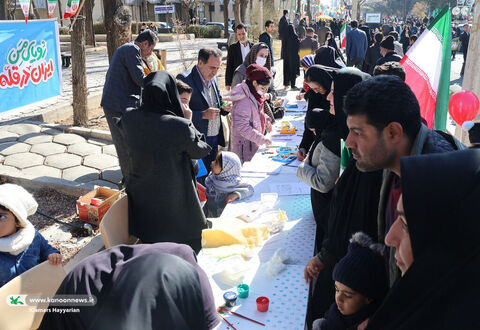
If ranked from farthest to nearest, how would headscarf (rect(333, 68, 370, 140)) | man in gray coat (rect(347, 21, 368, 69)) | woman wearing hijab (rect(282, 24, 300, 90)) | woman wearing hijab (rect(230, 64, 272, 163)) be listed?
1. man in gray coat (rect(347, 21, 368, 69))
2. woman wearing hijab (rect(282, 24, 300, 90))
3. woman wearing hijab (rect(230, 64, 272, 163))
4. headscarf (rect(333, 68, 370, 140))

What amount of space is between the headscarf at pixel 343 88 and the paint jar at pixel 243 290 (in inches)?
40.3

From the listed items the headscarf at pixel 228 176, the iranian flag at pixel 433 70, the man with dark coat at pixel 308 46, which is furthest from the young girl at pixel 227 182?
the man with dark coat at pixel 308 46

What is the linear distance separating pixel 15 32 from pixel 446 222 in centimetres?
431

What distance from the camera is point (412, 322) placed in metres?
1.09

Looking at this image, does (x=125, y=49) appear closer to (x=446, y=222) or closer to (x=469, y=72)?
(x=469, y=72)

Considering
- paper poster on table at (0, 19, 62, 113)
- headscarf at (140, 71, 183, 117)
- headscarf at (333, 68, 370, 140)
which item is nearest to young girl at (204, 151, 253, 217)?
headscarf at (140, 71, 183, 117)

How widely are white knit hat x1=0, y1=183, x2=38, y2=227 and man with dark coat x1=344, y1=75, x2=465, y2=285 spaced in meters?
1.90

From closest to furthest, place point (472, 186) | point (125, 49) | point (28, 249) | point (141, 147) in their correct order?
point (472, 186), point (28, 249), point (141, 147), point (125, 49)

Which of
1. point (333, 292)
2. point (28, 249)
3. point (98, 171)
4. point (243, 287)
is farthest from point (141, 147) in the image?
point (98, 171)

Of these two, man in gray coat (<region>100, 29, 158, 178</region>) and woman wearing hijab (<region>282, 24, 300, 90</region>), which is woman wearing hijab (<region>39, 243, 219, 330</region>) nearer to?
man in gray coat (<region>100, 29, 158, 178</region>)

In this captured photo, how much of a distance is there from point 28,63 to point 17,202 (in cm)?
250

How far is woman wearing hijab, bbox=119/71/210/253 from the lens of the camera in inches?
105

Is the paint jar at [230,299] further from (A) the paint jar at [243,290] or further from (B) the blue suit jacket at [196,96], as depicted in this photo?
(B) the blue suit jacket at [196,96]

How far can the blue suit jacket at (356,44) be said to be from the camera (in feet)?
36.0
